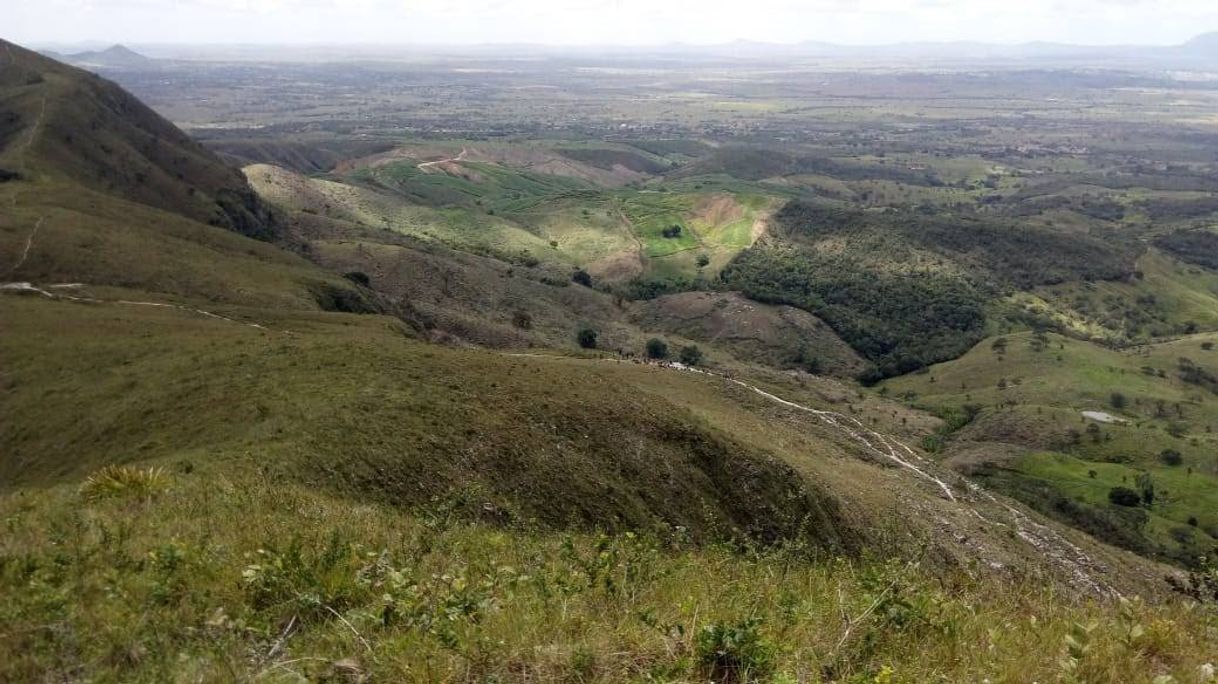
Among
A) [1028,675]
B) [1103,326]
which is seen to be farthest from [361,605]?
[1103,326]

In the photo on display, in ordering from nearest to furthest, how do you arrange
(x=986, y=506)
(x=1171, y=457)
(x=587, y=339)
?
(x=986, y=506) → (x=1171, y=457) → (x=587, y=339)

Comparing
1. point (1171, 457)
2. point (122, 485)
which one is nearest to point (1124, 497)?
point (1171, 457)

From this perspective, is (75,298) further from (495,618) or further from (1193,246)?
(1193,246)

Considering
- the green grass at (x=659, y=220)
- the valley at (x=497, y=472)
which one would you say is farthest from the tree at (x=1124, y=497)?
the green grass at (x=659, y=220)

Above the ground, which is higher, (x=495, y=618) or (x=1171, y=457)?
(x=495, y=618)

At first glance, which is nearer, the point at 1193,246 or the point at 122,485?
the point at 122,485

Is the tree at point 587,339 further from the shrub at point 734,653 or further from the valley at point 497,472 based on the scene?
the shrub at point 734,653

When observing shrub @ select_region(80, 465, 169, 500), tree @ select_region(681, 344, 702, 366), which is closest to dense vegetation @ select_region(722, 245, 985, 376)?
tree @ select_region(681, 344, 702, 366)
